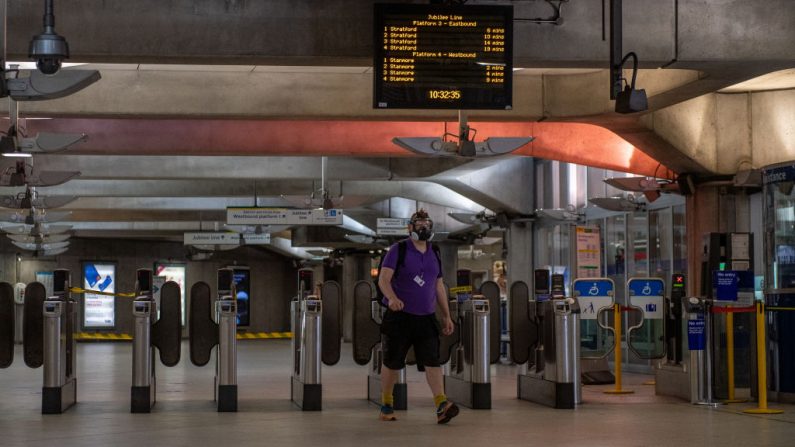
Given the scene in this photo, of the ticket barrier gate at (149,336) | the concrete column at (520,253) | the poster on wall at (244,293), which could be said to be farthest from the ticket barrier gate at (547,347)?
the poster on wall at (244,293)

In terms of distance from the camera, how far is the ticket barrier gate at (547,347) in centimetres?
1144

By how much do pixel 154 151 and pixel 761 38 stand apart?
29.0 feet

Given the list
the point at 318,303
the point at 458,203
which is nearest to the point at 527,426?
the point at 318,303

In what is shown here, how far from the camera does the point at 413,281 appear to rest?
9719 mm

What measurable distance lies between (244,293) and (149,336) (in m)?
33.6

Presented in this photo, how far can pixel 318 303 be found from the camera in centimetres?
1153

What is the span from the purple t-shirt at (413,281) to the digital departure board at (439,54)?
1.23m

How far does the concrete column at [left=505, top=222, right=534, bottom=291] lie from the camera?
2245 cm

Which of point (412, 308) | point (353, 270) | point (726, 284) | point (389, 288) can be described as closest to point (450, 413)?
point (412, 308)

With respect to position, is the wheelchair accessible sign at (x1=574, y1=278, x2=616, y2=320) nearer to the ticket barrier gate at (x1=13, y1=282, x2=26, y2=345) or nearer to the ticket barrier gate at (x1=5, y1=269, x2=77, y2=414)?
the ticket barrier gate at (x1=5, y1=269, x2=77, y2=414)

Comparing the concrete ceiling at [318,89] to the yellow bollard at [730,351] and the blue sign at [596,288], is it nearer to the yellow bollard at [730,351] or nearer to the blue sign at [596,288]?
the blue sign at [596,288]

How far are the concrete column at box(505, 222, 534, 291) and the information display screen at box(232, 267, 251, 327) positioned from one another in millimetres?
23120

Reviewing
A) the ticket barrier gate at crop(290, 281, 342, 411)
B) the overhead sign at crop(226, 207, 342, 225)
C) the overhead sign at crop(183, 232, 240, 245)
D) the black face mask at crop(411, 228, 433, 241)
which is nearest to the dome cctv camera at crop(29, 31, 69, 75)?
the black face mask at crop(411, 228, 433, 241)

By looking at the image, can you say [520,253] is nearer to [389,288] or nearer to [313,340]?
[313,340]
